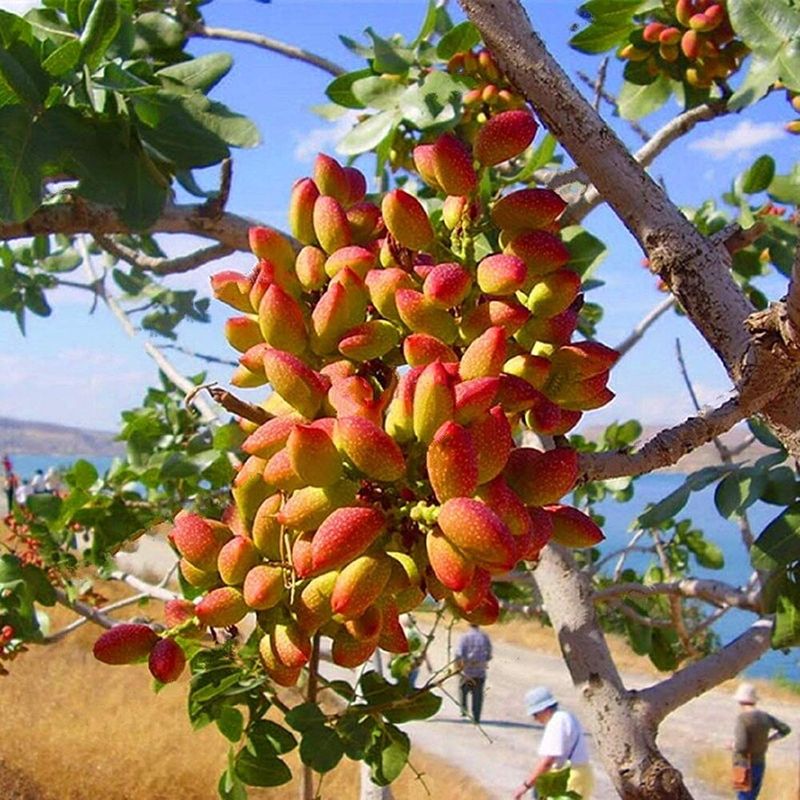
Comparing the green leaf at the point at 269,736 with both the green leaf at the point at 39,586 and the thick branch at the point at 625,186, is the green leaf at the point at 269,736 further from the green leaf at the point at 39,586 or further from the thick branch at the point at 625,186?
the green leaf at the point at 39,586

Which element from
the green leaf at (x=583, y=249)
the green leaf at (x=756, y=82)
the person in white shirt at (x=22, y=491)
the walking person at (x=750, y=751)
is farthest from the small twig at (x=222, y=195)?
the walking person at (x=750, y=751)

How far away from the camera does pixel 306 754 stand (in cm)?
90

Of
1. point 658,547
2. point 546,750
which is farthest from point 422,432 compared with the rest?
point 546,750

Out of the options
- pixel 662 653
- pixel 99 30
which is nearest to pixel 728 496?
pixel 662 653

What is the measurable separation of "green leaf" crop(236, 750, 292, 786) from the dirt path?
6.72 m

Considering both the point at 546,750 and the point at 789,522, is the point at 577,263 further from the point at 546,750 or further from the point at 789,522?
the point at 546,750

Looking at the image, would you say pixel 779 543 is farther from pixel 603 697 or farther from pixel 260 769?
pixel 260 769

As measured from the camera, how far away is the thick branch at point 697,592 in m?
1.51

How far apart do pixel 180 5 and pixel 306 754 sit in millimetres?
1124

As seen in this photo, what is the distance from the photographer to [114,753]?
8.23 meters

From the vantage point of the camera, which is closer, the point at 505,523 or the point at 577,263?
the point at 505,523

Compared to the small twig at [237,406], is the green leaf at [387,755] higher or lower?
lower

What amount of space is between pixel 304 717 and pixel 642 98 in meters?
1.33

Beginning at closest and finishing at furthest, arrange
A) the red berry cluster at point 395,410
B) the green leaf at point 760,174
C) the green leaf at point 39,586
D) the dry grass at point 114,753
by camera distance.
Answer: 1. the red berry cluster at point 395,410
2. the green leaf at point 760,174
3. the green leaf at point 39,586
4. the dry grass at point 114,753
